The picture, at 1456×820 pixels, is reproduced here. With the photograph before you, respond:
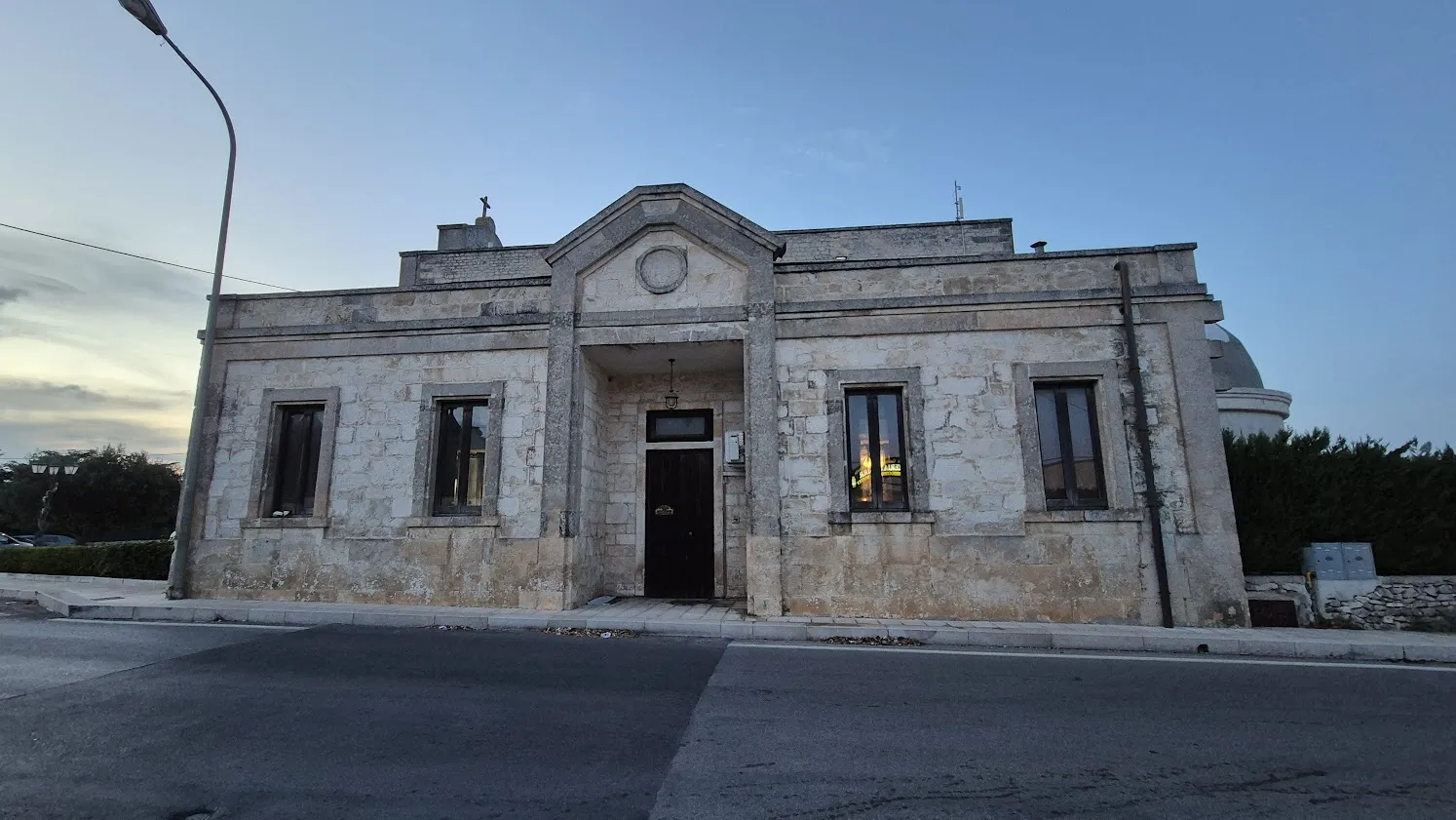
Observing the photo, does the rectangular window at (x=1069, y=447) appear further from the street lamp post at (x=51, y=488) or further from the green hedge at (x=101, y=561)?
the street lamp post at (x=51, y=488)

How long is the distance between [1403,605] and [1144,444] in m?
3.65

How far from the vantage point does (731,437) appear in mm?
11133

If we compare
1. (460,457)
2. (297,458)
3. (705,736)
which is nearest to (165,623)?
(297,458)

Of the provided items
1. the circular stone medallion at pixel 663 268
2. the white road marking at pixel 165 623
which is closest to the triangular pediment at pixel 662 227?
the circular stone medallion at pixel 663 268

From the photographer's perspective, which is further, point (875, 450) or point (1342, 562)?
point (875, 450)

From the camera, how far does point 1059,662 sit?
6.52 m

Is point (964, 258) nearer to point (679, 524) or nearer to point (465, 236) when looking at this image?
point (679, 524)

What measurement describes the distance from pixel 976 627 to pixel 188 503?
1219 cm

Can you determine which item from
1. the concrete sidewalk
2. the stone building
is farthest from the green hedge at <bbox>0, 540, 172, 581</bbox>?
the stone building

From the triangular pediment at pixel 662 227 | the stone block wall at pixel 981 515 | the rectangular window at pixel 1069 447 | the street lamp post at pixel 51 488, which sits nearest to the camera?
the stone block wall at pixel 981 515

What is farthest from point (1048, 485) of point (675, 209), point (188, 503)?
point (188, 503)

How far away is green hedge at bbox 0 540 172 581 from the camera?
1357 cm

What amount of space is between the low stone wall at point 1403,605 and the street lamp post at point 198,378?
16.7 meters

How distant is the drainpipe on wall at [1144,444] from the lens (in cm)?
848
